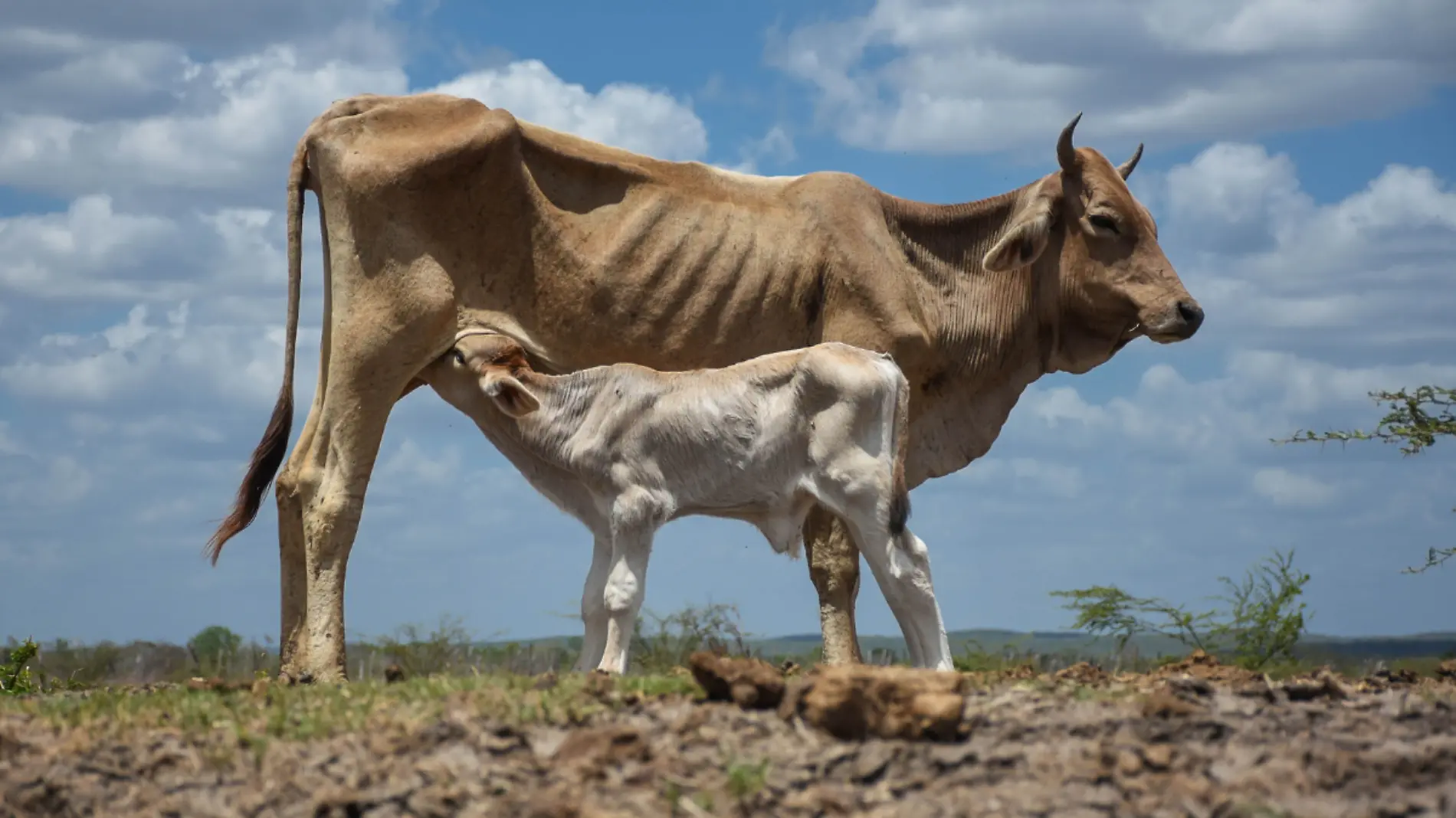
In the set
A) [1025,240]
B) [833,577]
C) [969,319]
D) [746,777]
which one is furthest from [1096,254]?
Answer: [746,777]

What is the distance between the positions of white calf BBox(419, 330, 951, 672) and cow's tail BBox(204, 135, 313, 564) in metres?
3.18

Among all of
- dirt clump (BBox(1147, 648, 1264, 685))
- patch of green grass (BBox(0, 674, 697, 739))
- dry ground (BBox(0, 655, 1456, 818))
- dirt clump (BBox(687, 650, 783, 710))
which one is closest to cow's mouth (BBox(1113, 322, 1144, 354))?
dirt clump (BBox(1147, 648, 1264, 685))

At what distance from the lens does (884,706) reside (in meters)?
6.90

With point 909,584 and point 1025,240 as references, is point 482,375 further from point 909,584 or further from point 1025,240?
point 1025,240

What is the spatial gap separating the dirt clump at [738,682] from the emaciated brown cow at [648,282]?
201 inches

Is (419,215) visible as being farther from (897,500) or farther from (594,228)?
(897,500)

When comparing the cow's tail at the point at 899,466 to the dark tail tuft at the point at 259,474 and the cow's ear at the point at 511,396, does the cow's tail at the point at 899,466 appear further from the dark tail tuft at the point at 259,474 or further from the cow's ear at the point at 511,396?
the dark tail tuft at the point at 259,474

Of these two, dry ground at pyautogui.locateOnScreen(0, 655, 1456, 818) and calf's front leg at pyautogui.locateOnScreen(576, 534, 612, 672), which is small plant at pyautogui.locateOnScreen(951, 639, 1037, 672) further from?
dry ground at pyautogui.locateOnScreen(0, 655, 1456, 818)

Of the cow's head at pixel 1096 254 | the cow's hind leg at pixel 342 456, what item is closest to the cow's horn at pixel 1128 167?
the cow's head at pixel 1096 254

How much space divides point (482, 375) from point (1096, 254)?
543cm

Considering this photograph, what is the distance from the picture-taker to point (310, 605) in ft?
40.2

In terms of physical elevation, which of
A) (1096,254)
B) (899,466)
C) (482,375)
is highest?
(1096,254)

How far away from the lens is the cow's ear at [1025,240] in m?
13.7

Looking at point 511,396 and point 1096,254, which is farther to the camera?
point 1096,254
